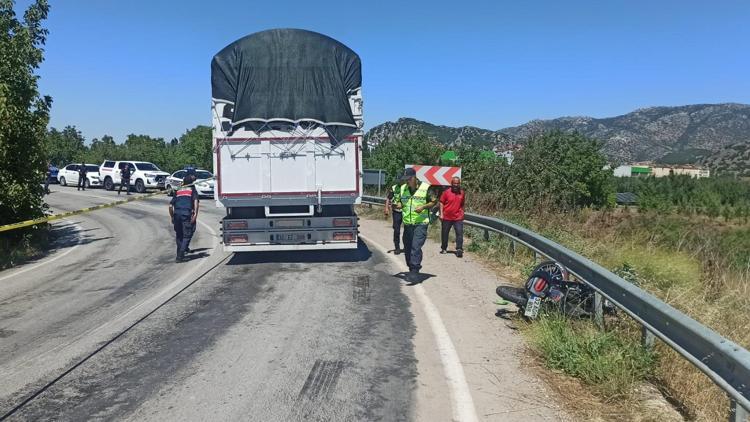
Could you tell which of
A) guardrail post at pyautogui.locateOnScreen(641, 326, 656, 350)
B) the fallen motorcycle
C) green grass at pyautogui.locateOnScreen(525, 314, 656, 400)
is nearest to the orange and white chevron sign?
the fallen motorcycle

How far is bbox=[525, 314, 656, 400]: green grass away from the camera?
4910mm

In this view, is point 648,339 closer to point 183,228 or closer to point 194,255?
point 183,228

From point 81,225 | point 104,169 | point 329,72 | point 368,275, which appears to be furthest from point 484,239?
point 104,169

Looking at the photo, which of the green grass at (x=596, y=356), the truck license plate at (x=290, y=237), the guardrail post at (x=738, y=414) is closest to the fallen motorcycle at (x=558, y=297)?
the green grass at (x=596, y=356)

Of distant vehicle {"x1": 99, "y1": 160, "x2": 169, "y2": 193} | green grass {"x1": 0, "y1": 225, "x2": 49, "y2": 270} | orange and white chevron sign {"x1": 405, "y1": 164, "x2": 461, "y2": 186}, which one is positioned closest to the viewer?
green grass {"x1": 0, "y1": 225, "x2": 49, "y2": 270}

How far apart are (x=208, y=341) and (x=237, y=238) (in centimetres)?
469

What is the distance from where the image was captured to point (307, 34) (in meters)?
11.1

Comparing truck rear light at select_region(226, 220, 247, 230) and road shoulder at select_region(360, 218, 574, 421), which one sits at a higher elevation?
truck rear light at select_region(226, 220, 247, 230)

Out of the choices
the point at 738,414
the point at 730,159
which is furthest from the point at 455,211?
the point at 730,159

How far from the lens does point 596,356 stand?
531cm

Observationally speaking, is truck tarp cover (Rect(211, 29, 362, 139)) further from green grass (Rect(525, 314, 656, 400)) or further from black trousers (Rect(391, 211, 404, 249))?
green grass (Rect(525, 314, 656, 400))

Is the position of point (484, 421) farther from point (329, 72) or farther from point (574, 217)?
point (574, 217)

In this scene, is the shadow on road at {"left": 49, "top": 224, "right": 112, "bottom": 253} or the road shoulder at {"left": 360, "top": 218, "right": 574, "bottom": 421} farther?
the shadow on road at {"left": 49, "top": 224, "right": 112, "bottom": 253}

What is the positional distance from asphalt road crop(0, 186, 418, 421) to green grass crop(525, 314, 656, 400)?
4.62 ft
